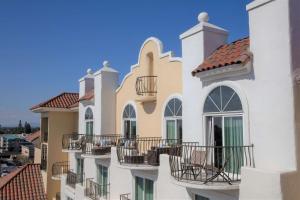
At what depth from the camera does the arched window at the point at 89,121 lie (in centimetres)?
2173

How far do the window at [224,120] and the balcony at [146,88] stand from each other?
16.2 ft

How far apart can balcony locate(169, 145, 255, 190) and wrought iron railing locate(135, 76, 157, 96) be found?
16.5 feet

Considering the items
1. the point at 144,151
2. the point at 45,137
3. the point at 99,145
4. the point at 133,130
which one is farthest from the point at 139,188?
the point at 45,137

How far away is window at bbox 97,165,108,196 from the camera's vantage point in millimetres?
18219

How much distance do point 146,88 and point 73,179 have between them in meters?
10.6

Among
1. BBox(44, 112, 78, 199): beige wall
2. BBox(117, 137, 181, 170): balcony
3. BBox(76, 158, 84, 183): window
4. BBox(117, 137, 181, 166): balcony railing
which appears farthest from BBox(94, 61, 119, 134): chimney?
BBox(44, 112, 78, 199): beige wall

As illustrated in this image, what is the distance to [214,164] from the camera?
10500 millimetres

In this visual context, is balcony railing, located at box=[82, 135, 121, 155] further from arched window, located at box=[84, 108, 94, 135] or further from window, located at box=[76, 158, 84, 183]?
window, located at box=[76, 158, 84, 183]

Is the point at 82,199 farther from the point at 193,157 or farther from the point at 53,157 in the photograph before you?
the point at 193,157

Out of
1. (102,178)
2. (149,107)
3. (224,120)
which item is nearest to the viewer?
(224,120)

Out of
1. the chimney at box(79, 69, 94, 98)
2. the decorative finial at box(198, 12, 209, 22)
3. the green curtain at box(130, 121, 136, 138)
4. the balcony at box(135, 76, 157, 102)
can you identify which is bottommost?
the green curtain at box(130, 121, 136, 138)

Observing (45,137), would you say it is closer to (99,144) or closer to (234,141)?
(99,144)

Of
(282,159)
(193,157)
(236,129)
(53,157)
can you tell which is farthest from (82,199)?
(282,159)

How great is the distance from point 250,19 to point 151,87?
720 cm
